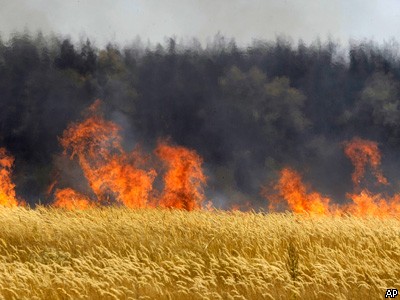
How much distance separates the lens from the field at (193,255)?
978 centimetres

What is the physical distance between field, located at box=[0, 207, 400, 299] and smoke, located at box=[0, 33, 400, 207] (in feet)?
67.3

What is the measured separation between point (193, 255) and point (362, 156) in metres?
29.0

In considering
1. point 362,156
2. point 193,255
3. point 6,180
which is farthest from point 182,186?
point 193,255

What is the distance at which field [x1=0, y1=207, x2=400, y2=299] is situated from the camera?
32.1 ft

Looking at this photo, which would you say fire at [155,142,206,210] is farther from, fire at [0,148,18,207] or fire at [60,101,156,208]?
A: fire at [0,148,18,207]

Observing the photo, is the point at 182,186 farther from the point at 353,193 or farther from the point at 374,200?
the point at 353,193

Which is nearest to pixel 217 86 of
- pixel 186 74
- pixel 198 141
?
pixel 186 74

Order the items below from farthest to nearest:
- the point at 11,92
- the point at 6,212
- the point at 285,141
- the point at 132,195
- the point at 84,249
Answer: the point at 285,141 < the point at 11,92 < the point at 132,195 < the point at 6,212 < the point at 84,249

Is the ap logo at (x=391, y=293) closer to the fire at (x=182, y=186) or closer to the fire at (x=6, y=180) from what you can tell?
the fire at (x=182, y=186)

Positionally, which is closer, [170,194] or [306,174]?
[170,194]

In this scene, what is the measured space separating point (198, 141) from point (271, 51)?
26.1 feet

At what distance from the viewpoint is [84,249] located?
43.6ft

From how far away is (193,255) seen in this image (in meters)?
11.9

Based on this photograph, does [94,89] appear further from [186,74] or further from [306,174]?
[306,174]
